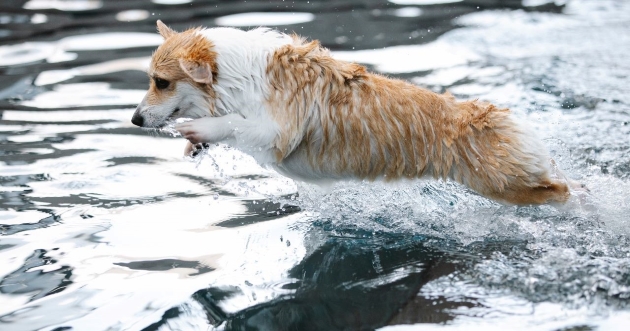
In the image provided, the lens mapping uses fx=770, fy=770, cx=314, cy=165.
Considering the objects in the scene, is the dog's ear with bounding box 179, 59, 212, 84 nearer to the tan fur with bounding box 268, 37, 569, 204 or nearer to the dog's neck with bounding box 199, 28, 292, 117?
the dog's neck with bounding box 199, 28, 292, 117

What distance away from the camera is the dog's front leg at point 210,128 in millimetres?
3686

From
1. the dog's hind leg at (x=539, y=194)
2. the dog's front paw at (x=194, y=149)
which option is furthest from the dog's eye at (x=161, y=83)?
the dog's hind leg at (x=539, y=194)

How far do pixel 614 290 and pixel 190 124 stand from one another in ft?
6.93

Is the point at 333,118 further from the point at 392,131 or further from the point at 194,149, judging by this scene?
the point at 194,149

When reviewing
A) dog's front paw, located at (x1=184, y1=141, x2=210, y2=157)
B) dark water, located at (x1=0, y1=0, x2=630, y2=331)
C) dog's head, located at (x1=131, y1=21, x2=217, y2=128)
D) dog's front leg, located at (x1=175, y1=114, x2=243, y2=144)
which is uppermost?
dog's head, located at (x1=131, y1=21, x2=217, y2=128)

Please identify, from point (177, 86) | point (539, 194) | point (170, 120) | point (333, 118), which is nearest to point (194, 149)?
point (170, 120)

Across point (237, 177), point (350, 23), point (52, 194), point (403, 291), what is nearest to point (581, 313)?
point (403, 291)

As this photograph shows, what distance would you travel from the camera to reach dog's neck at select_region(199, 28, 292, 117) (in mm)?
3844

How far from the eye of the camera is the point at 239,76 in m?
3.84

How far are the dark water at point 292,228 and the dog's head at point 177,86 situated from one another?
0.68 m

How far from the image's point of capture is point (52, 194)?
487 cm

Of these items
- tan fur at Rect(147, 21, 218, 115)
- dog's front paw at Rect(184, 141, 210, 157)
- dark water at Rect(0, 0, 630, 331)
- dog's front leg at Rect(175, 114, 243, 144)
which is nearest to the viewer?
dark water at Rect(0, 0, 630, 331)

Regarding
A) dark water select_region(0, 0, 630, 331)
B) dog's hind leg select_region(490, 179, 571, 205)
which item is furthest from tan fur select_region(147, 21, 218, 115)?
dog's hind leg select_region(490, 179, 571, 205)

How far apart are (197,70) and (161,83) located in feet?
0.80
